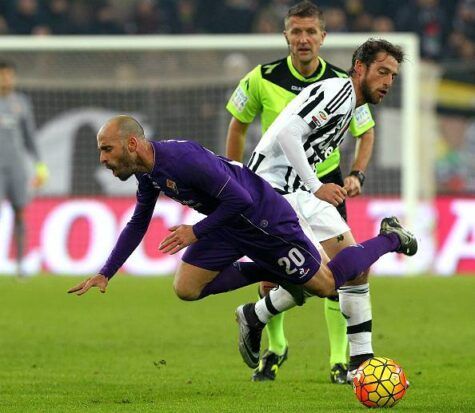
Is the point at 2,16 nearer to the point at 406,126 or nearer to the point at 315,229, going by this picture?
the point at 406,126

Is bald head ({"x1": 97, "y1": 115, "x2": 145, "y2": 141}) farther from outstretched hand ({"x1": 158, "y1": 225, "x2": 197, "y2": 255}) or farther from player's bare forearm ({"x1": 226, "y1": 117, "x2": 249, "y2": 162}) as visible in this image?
player's bare forearm ({"x1": 226, "y1": 117, "x2": 249, "y2": 162})

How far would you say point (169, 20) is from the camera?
2142 centimetres

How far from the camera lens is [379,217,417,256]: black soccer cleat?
24.9 feet

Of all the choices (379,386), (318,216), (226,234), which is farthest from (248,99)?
(379,386)

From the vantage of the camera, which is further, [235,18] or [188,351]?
[235,18]

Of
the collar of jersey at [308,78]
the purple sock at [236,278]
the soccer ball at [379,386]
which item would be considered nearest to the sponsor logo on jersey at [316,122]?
the purple sock at [236,278]

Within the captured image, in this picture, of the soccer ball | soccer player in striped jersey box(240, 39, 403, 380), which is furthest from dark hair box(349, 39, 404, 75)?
the soccer ball

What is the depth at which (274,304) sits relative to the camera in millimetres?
8023

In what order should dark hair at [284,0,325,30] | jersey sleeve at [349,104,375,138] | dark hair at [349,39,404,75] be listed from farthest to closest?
jersey sleeve at [349,104,375,138], dark hair at [284,0,325,30], dark hair at [349,39,404,75]

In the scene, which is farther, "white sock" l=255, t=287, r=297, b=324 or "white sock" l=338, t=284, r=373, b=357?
"white sock" l=255, t=287, r=297, b=324

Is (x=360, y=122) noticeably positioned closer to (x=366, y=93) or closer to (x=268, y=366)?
(x=366, y=93)

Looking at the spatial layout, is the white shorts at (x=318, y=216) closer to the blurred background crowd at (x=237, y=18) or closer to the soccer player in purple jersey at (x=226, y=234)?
the soccer player in purple jersey at (x=226, y=234)

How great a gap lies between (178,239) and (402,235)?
4.82 feet

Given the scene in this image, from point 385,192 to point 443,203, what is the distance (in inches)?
35.0
